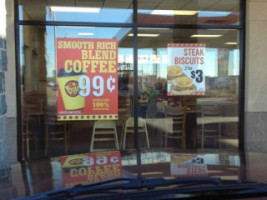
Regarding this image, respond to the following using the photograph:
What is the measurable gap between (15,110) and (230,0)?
4.50m

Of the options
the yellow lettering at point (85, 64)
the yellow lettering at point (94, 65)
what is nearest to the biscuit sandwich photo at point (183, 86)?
the yellow lettering at point (94, 65)

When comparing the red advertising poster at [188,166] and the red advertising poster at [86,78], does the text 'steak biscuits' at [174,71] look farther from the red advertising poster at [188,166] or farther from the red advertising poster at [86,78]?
the red advertising poster at [188,166]

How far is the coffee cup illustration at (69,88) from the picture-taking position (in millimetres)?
6391

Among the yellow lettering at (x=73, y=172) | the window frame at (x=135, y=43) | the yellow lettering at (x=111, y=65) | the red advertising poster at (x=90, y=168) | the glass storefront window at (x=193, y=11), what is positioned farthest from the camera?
the glass storefront window at (x=193, y=11)

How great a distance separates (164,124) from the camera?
286 inches

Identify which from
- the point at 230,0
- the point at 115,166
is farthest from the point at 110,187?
the point at 230,0

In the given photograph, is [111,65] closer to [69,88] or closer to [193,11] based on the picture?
[69,88]

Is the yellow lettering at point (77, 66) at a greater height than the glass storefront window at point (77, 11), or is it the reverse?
the glass storefront window at point (77, 11)

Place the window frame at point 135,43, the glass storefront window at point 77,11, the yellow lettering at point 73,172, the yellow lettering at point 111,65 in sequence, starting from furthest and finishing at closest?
the yellow lettering at point 111,65 < the glass storefront window at point 77,11 < the window frame at point 135,43 < the yellow lettering at point 73,172

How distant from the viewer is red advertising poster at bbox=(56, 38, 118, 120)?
20.9ft

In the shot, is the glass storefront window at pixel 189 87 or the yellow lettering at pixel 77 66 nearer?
the yellow lettering at pixel 77 66

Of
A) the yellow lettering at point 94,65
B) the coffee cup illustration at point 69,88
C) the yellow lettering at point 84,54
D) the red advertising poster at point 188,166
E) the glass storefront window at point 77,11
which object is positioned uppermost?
the glass storefront window at point 77,11

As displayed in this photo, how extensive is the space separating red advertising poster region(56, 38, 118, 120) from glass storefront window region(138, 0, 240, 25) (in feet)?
3.32

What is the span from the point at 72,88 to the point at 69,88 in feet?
0.18
